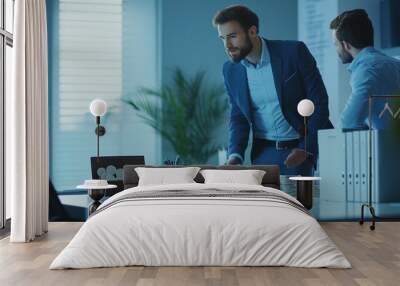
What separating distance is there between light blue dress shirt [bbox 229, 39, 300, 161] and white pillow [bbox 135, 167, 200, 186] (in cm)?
121

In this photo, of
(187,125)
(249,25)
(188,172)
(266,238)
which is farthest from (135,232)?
(249,25)

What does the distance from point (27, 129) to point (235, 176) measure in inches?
93.3

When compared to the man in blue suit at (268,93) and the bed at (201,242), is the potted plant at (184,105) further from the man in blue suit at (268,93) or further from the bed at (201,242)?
the bed at (201,242)

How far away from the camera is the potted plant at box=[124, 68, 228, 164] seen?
312 inches

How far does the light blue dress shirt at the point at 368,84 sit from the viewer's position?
7809 mm

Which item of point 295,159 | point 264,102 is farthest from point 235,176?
point 264,102

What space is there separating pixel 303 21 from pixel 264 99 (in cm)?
120

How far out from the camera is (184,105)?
797 cm

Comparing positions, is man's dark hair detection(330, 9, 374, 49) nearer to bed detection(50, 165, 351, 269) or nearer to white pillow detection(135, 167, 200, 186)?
white pillow detection(135, 167, 200, 186)

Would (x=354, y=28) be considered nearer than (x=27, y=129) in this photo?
No

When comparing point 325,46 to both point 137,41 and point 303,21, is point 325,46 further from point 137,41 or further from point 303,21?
point 137,41

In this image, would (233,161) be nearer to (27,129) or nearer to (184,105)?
(184,105)

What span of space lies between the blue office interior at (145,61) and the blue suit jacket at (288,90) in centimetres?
11

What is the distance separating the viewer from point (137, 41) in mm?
7957
